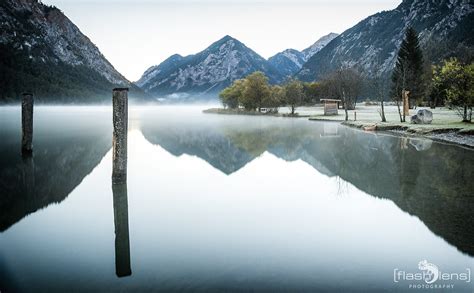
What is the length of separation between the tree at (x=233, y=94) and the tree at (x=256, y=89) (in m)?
7.01

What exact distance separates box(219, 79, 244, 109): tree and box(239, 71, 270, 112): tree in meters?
7.01

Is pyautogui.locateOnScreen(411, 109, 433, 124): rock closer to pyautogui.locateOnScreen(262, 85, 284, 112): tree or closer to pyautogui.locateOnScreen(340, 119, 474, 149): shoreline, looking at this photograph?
pyautogui.locateOnScreen(340, 119, 474, 149): shoreline

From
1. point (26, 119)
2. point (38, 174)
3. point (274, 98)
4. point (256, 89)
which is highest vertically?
point (256, 89)

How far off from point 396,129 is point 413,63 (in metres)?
61.5

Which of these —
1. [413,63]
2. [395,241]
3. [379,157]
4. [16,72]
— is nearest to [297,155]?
[379,157]

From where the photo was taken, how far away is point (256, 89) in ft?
309

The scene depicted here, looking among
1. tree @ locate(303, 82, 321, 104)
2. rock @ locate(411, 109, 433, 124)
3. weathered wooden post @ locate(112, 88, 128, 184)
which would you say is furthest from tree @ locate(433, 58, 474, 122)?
tree @ locate(303, 82, 321, 104)

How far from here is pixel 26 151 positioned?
2338 cm

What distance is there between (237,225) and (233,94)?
334ft

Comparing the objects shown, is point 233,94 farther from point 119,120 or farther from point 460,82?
point 119,120

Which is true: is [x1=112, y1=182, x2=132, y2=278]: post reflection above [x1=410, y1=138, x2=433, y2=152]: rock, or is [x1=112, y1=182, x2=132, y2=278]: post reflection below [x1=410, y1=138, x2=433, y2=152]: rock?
below

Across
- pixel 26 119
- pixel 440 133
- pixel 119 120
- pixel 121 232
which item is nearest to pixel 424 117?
pixel 440 133

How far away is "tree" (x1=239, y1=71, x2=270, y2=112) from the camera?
9350 centimetres

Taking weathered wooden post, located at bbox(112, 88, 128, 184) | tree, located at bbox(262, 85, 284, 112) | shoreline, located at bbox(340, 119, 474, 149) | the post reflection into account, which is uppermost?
tree, located at bbox(262, 85, 284, 112)
